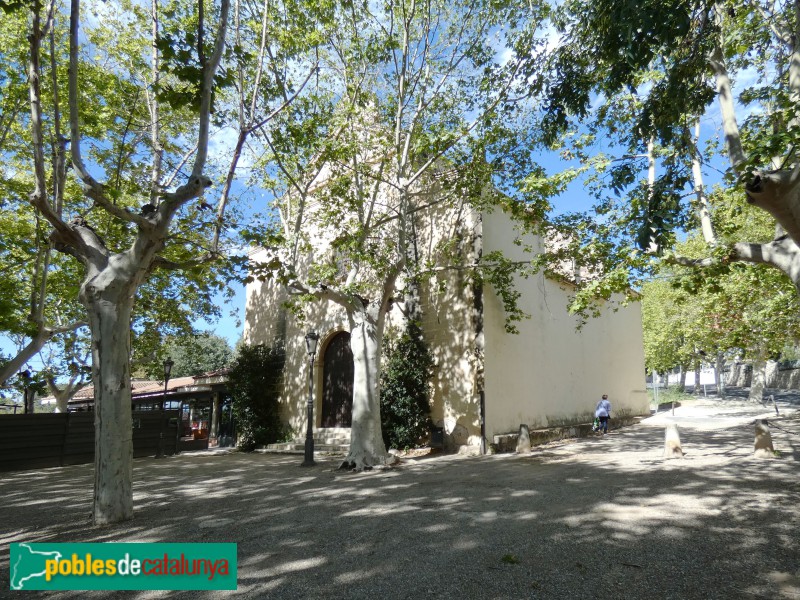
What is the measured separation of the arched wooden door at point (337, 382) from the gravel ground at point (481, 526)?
16.1 feet

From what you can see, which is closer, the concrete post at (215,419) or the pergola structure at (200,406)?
the pergola structure at (200,406)

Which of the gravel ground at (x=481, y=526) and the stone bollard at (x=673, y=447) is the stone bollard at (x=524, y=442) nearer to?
the gravel ground at (x=481, y=526)

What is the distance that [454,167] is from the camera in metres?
12.1

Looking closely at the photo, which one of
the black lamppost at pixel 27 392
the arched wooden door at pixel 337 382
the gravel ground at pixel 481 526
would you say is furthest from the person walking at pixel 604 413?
the black lamppost at pixel 27 392

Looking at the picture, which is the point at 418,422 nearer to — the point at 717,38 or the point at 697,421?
the point at 717,38

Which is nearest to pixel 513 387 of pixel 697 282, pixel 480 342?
pixel 480 342

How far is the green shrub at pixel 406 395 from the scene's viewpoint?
1297cm

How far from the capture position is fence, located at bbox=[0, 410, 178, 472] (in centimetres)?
1265

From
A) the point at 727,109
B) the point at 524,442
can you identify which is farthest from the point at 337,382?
the point at 727,109

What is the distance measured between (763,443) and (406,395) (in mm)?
7723

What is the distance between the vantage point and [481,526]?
5.33 meters

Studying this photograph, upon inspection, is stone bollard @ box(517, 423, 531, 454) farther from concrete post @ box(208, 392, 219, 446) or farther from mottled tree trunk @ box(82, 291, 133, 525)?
concrete post @ box(208, 392, 219, 446)

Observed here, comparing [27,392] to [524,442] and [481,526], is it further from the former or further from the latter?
[481,526]

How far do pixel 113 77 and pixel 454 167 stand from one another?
755 centimetres
